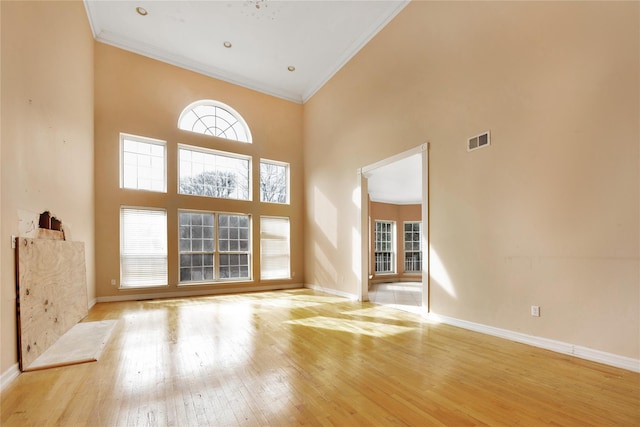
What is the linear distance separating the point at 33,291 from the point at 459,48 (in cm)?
610

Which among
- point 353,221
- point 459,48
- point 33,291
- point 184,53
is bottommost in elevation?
point 33,291

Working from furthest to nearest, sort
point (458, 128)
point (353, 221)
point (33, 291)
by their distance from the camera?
point (353, 221) < point (458, 128) < point (33, 291)

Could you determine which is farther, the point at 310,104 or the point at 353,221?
the point at 310,104

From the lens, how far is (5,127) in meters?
2.47

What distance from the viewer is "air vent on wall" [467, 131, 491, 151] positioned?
3773mm

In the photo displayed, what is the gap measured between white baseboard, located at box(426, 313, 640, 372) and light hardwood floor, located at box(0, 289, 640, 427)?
10 cm

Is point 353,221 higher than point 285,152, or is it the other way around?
point 285,152

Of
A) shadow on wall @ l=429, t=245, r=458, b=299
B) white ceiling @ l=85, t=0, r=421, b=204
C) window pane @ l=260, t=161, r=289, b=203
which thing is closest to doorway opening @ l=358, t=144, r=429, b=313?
white ceiling @ l=85, t=0, r=421, b=204

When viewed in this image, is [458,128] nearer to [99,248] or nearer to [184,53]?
[184,53]

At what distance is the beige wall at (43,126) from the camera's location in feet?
8.25

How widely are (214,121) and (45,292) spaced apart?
17.4 ft

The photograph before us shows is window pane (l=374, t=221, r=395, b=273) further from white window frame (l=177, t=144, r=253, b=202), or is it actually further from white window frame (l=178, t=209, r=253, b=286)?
white window frame (l=177, t=144, r=253, b=202)

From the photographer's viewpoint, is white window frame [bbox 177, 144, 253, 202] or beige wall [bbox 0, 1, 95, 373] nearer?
beige wall [bbox 0, 1, 95, 373]

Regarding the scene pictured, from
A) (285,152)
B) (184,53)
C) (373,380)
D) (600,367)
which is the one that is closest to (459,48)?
(600,367)
